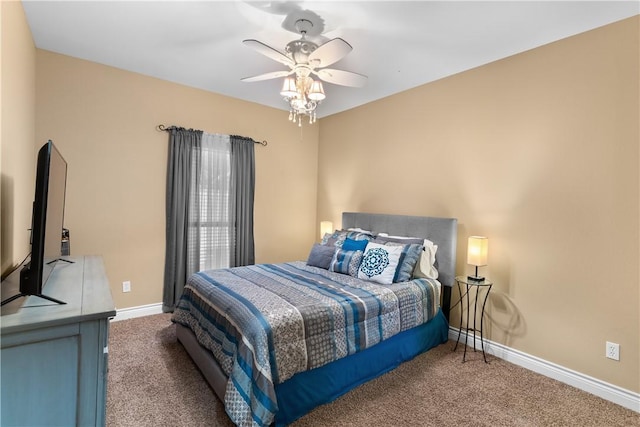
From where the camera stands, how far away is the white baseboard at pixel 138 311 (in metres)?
3.54

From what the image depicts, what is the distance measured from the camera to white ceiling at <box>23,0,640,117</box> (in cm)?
226

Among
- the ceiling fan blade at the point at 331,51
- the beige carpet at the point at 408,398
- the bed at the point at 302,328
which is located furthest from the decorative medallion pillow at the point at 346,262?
the ceiling fan blade at the point at 331,51

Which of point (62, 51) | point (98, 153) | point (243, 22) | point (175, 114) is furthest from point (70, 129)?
point (243, 22)

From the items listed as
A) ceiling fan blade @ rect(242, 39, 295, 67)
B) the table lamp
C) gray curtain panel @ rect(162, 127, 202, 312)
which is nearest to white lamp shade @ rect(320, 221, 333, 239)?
gray curtain panel @ rect(162, 127, 202, 312)

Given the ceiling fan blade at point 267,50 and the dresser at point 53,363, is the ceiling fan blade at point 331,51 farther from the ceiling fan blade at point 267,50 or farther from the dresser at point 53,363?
the dresser at point 53,363

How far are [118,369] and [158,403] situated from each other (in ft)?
2.13

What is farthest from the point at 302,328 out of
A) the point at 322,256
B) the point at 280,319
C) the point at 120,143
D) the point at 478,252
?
the point at 120,143

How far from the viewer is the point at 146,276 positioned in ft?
12.1

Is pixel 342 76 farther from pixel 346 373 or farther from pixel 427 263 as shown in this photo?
pixel 346 373

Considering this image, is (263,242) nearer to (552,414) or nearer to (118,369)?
(118,369)

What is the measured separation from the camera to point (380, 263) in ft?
9.77

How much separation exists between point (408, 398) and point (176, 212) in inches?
122

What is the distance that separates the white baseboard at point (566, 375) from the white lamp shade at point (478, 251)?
2.73ft

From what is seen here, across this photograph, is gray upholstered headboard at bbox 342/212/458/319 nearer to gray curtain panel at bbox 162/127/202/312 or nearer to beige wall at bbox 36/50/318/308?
beige wall at bbox 36/50/318/308
